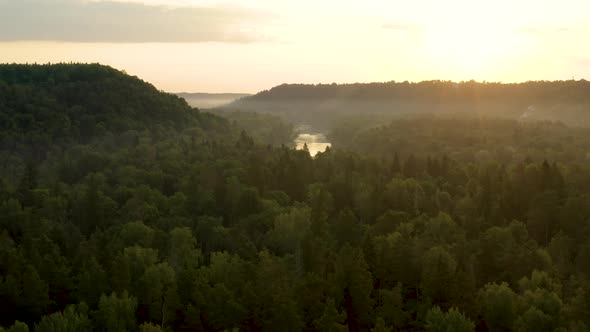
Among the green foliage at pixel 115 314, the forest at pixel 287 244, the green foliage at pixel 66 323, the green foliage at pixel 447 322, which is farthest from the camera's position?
the forest at pixel 287 244

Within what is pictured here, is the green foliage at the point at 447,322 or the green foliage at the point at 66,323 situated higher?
the green foliage at the point at 66,323

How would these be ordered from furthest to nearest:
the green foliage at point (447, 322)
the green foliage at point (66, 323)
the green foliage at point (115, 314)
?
the green foliage at point (447, 322) < the green foliage at point (115, 314) < the green foliage at point (66, 323)

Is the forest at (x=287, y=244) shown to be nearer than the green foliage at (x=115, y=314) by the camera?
No

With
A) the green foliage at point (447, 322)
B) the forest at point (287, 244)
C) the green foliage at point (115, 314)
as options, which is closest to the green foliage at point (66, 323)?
the forest at point (287, 244)

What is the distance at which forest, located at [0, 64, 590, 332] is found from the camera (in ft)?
255

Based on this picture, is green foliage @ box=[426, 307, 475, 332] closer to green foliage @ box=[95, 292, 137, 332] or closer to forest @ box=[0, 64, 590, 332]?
forest @ box=[0, 64, 590, 332]

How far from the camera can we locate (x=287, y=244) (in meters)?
110

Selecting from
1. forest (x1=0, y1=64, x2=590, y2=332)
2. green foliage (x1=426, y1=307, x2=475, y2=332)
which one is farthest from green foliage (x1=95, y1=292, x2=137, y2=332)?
green foliage (x1=426, y1=307, x2=475, y2=332)

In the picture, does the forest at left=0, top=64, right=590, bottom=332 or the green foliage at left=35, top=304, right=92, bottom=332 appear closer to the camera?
the green foliage at left=35, top=304, right=92, bottom=332

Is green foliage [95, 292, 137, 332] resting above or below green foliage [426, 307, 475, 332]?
above

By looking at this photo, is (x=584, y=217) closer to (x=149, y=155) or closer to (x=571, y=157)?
(x=571, y=157)

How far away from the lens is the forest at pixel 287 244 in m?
77.8

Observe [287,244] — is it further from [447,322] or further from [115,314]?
[115,314]

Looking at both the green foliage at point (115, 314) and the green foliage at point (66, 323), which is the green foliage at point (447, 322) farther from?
the green foliage at point (66, 323)
